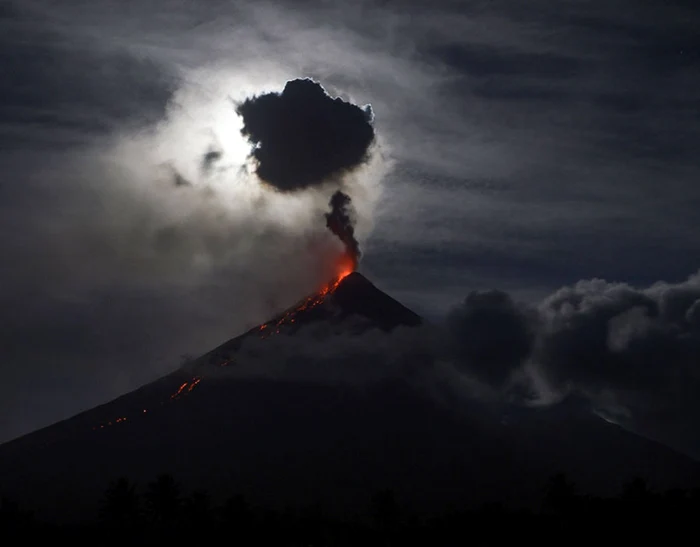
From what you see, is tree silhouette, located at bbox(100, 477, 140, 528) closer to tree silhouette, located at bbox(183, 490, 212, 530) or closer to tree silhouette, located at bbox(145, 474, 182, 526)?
tree silhouette, located at bbox(145, 474, 182, 526)

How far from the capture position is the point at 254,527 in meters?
123

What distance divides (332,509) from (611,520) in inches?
3830

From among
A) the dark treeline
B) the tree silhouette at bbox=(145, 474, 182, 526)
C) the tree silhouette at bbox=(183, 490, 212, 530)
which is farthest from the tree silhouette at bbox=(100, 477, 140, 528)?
the tree silhouette at bbox=(183, 490, 212, 530)

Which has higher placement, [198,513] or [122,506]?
[122,506]

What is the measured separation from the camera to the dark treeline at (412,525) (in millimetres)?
107062

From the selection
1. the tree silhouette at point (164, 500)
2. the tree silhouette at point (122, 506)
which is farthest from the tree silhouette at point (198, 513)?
the tree silhouette at point (122, 506)

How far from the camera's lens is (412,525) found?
128 meters

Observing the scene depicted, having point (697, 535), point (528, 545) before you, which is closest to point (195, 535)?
point (528, 545)

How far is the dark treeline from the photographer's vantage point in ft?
351

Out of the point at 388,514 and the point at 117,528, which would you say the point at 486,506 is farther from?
the point at 117,528

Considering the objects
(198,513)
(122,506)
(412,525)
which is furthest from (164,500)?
(412,525)

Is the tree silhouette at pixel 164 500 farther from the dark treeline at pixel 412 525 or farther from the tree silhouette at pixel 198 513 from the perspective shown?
the tree silhouette at pixel 198 513

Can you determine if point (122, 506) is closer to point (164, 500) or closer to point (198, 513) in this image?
point (164, 500)

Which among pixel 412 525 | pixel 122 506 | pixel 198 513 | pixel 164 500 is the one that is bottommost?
pixel 198 513
